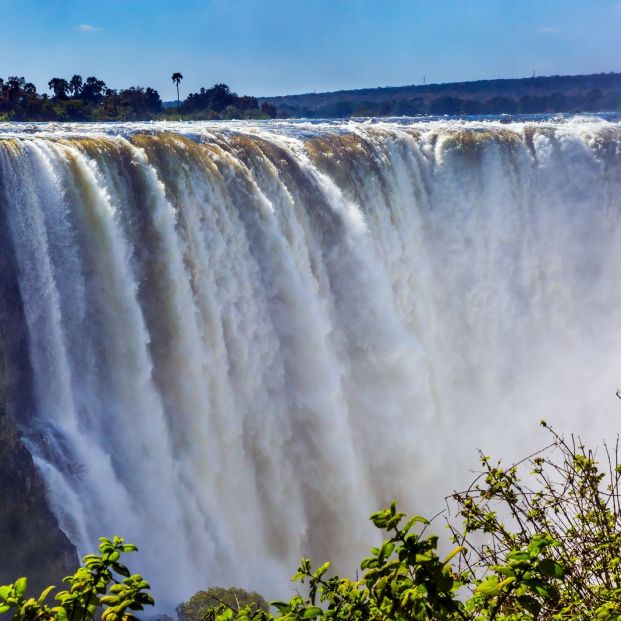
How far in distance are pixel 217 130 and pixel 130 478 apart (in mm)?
6094

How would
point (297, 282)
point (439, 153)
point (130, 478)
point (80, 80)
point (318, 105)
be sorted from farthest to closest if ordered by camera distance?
1. point (318, 105)
2. point (80, 80)
3. point (439, 153)
4. point (297, 282)
5. point (130, 478)

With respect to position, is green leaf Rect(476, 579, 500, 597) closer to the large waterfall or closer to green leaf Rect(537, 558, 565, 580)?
green leaf Rect(537, 558, 565, 580)

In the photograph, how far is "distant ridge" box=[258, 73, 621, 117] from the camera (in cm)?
7325

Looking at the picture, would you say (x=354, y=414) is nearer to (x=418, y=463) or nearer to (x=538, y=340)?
(x=418, y=463)

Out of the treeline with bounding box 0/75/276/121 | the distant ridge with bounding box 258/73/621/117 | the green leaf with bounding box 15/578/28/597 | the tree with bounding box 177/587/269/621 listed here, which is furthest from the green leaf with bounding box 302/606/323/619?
the distant ridge with bounding box 258/73/621/117

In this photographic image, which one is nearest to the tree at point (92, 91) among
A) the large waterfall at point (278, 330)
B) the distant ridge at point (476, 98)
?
the distant ridge at point (476, 98)

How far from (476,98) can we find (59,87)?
51.0m

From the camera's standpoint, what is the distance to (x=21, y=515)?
28.2 feet

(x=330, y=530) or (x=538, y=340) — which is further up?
(x=538, y=340)

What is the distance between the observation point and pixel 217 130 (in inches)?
533

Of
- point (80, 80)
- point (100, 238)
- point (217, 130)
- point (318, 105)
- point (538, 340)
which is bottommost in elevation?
point (100, 238)

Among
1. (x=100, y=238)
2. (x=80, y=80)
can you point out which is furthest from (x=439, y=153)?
(x=80, y=80)

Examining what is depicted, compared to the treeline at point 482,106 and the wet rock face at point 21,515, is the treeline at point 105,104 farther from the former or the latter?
the wet rock face at point 21,515

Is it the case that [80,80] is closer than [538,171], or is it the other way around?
[538,171]
